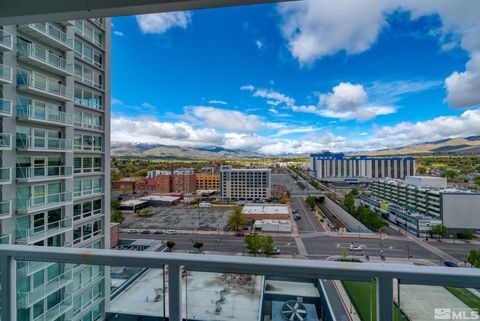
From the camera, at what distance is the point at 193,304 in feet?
2.07

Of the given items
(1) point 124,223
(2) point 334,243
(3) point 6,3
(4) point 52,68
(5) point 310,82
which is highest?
(5) point 310,82

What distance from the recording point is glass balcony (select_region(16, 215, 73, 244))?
2633mm

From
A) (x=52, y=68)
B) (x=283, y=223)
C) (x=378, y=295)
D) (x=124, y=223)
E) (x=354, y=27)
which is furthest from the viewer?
(x=283, y=223)

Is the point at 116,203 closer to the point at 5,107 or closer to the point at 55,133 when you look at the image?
the point at 55,133

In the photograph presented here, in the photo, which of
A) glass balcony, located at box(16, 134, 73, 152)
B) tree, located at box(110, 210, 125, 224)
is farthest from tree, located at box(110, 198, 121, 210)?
glass balcony, located at box(16, 134, 73, 152)

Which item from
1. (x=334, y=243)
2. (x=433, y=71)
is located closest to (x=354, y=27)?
(x=433, y=71)

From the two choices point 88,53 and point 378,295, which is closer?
point 378,295

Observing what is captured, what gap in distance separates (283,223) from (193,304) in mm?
6294

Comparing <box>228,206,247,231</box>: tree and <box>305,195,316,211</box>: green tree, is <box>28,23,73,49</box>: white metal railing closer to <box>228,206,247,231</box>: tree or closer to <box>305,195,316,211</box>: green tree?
<box>228,206,247,231</box>: tree

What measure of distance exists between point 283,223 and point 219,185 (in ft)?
7.44

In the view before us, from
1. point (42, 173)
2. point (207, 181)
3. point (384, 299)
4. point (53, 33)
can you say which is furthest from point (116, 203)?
point (384, 299)

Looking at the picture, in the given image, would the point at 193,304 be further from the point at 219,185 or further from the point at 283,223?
the point at 219,185

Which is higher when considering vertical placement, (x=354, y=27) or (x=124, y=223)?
(x=354, y=27)

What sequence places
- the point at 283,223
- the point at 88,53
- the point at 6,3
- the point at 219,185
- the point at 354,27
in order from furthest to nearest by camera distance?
the point at 219,185, the point at 283,223, the point at 88,53, the point at 354,27, the point at 6,3
